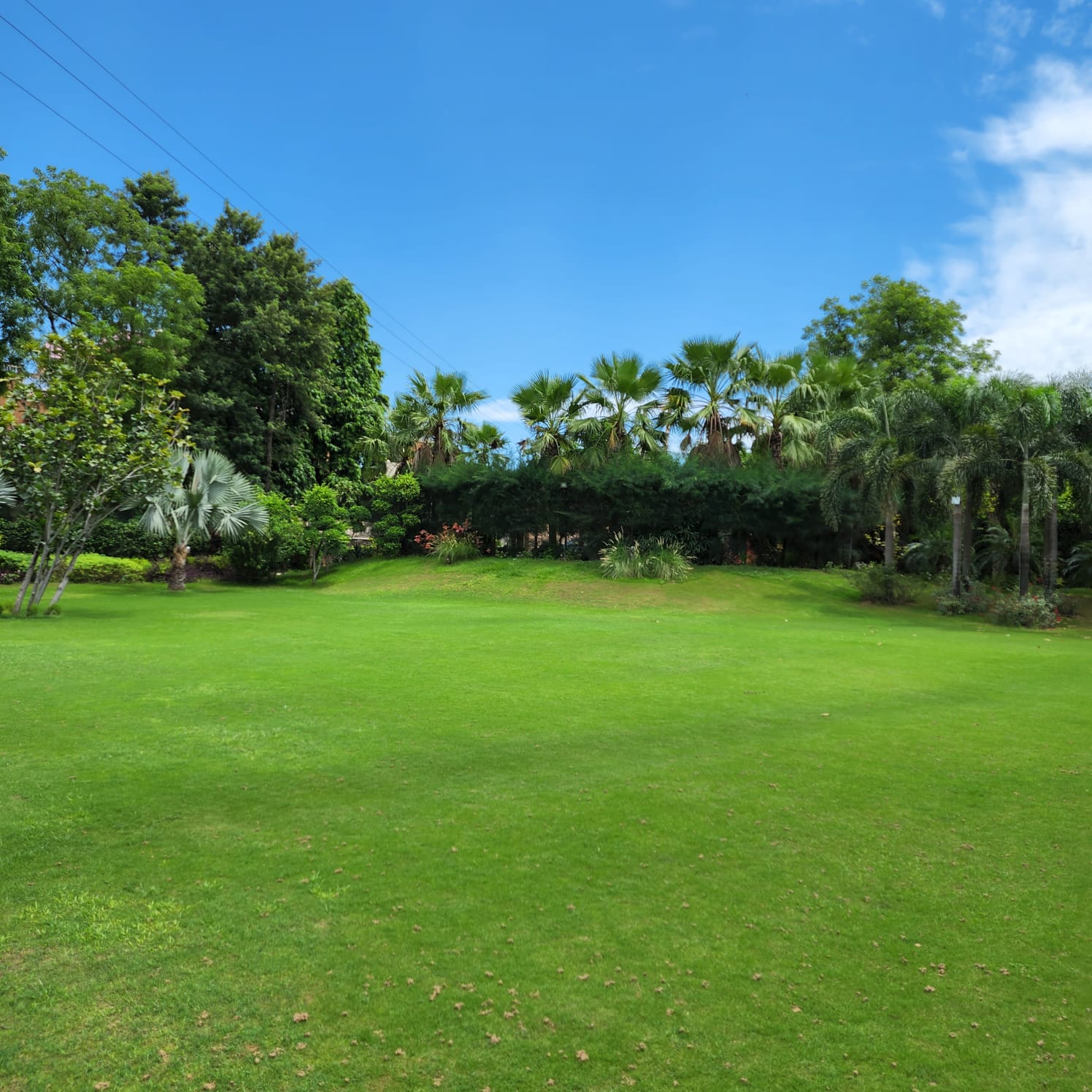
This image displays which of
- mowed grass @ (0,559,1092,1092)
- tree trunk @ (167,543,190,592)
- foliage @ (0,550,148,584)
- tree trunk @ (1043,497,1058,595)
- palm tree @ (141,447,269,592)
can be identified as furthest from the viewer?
foliage @ (0,550,148,584)

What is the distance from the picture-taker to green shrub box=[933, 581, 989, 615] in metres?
18.3

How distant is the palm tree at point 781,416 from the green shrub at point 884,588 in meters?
5.80

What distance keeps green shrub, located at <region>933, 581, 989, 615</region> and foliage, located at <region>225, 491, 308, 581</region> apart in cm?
1847

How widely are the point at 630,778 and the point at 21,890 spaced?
136 inches

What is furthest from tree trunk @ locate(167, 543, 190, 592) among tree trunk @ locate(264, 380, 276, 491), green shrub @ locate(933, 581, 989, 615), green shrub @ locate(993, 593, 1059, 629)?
green shrub @ locate(993, 593, 1059, 629)

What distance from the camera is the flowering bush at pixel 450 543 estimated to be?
1074 inches

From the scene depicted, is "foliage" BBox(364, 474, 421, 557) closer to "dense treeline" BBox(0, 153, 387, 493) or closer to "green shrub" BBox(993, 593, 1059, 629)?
"dense treeline" BBox(0, 153, 387, 493)

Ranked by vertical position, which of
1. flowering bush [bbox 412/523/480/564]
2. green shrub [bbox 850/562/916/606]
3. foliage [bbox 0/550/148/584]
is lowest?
foliage [bbox 0/550/148/584]

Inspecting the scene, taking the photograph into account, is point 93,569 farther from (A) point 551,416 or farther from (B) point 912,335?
(B) point 912,335

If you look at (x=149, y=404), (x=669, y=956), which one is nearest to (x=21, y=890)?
(x=669, y=956)

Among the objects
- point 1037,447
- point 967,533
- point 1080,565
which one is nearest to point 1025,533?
point 1037,447

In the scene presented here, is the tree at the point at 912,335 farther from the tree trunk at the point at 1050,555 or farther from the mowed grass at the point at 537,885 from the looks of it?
the mowed grass at the point at 537,885

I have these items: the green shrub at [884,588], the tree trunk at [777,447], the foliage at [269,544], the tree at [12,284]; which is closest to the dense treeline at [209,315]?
the tree at [12,284]

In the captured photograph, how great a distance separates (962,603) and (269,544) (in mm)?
19530
